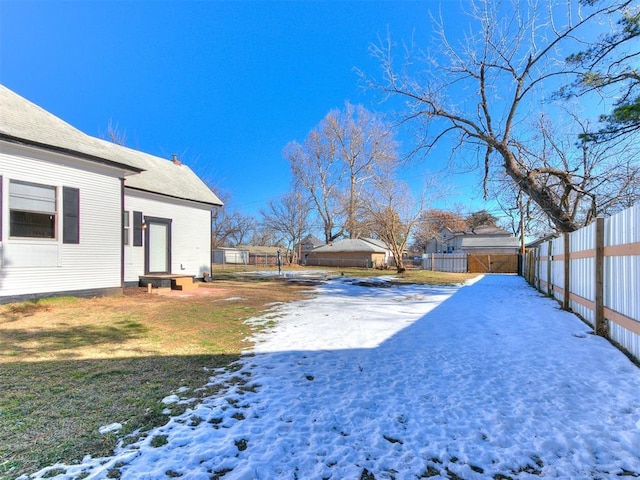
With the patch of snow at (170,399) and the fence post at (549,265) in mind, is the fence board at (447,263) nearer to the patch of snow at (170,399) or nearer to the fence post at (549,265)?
the fence post at (549,265)

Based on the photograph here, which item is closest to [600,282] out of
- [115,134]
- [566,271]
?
[566,271]

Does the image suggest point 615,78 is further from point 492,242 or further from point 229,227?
point 229,227

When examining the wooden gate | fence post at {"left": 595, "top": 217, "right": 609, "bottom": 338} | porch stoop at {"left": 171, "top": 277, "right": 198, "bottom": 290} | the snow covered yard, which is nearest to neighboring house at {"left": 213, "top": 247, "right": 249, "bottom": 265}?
the wooden gate

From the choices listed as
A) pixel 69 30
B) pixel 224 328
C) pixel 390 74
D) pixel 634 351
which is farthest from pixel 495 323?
pixel 69 30

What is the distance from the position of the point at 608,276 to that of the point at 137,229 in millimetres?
11957

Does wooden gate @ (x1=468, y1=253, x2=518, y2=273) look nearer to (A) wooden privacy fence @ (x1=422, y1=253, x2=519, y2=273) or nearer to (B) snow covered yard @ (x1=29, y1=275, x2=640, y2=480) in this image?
(A) wooden privacy fence @ (x1=422, y1=253, x2=519, y2=273)

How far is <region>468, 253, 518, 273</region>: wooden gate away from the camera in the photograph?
83.6 ft

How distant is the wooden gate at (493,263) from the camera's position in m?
25.5

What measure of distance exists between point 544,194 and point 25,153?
1330cm

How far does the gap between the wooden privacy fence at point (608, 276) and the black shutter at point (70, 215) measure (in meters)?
10.6

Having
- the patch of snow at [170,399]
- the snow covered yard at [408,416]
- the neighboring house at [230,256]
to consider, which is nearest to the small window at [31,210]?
the snow covered yard at [408,416]

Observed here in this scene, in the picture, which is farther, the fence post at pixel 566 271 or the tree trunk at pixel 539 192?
the tree trunk at pixel 539 192

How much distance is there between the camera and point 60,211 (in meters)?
7.90

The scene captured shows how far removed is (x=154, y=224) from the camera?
38.5 ft
